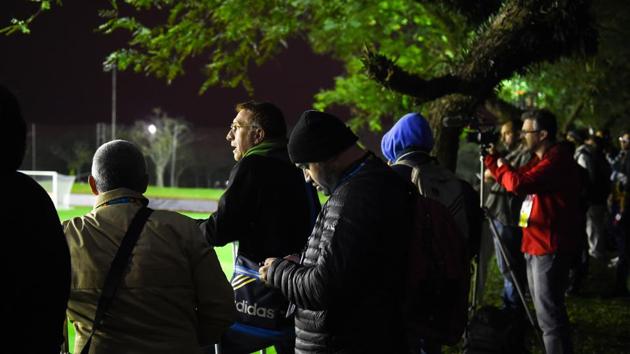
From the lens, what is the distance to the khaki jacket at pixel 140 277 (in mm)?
2729

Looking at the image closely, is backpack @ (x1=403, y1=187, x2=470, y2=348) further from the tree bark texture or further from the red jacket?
the tree bark texture

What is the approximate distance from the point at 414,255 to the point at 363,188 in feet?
1.27

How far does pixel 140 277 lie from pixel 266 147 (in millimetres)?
1449

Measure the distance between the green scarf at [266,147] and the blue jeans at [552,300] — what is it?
2689mm

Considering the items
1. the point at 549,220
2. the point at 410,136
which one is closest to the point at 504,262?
the point at 549,220

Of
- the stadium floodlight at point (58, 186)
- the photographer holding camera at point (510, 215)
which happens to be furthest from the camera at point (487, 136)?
the stadium floodlight at point (58, 186)

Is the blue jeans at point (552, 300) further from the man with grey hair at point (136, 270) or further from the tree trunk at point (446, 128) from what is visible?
the man with grey hair at point (136, 270)

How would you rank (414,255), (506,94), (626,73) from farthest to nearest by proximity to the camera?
(506,94)
(626,73)
(414,255)

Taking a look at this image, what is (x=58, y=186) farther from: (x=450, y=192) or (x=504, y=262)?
(x=450, y=192)

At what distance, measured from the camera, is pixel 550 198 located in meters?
5.85

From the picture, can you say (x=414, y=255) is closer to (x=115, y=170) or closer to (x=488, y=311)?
(x=115, y=170)

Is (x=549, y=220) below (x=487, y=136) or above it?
below

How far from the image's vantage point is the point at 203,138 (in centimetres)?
9150

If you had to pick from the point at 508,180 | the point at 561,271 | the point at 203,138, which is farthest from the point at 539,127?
the point at 203,138
